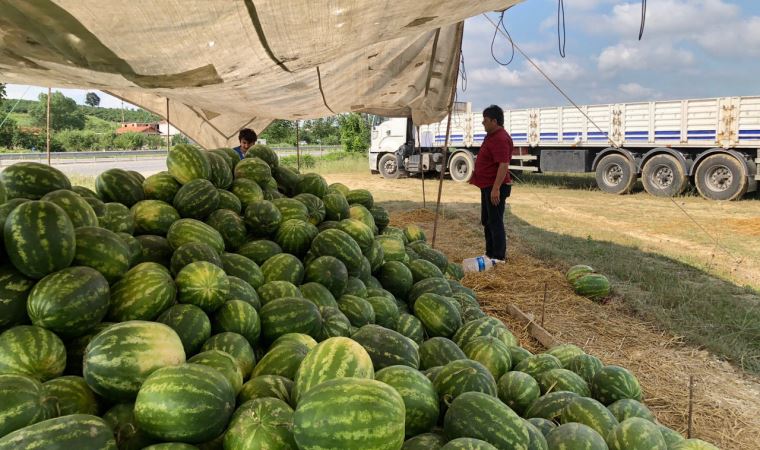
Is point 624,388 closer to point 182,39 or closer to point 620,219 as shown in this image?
point 182,39

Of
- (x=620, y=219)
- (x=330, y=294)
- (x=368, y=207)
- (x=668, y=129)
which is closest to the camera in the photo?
(x=330, y=294)

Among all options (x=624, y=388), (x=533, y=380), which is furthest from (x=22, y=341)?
(x=624, y=388)

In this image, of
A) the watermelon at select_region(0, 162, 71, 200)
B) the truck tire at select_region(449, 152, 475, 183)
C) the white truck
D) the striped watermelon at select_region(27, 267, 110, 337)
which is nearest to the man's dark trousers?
the white truck

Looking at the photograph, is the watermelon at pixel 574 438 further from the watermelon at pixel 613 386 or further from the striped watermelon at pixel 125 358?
the striped watermelon at pixel 125 358

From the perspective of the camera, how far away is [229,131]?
24.6ft

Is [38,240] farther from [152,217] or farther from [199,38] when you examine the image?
[199,38]

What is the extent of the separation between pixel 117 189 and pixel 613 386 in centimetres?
260

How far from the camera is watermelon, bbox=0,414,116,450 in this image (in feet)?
3.64

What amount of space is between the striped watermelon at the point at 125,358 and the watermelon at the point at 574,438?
1.17m

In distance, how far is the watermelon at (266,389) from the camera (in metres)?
1.47

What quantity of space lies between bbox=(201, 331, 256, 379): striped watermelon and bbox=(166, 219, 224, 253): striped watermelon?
26.4 inches

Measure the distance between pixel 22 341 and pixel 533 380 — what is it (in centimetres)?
179

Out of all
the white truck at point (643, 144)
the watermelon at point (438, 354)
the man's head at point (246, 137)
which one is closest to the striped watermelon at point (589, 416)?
the watermelon at point (438, 354)

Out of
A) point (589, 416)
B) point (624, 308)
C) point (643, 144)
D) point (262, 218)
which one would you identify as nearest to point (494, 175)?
point (624, 308)
